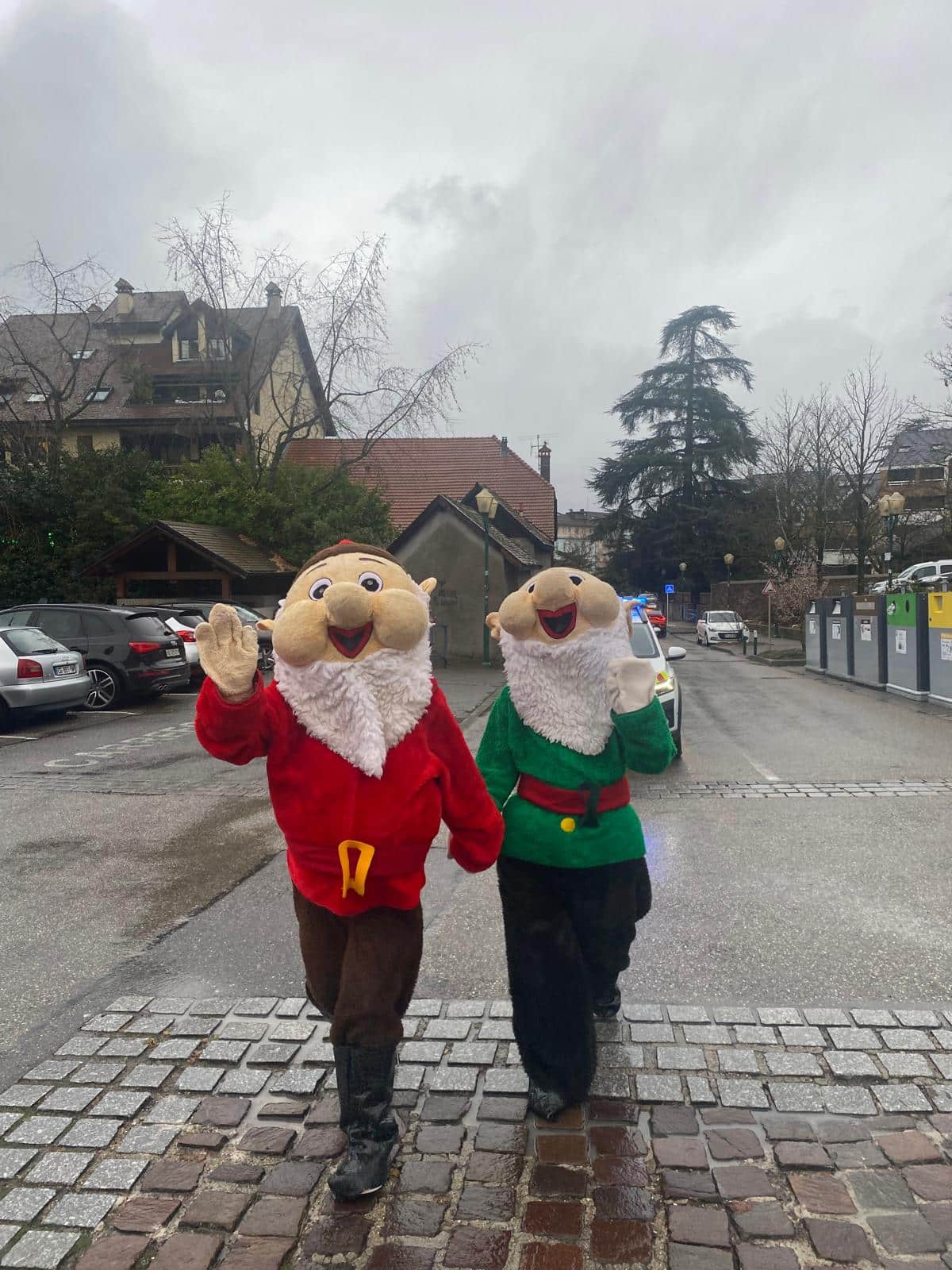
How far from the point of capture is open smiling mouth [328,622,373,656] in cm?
269

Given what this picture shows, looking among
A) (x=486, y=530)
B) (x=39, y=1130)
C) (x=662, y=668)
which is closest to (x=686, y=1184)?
(x=39, y=1130)

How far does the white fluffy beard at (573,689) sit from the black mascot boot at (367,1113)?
109cm

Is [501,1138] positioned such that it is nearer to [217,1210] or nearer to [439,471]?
[217,1210]

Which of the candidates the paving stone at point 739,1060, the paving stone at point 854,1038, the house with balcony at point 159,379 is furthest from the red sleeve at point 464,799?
the house with balcony at point 159,379

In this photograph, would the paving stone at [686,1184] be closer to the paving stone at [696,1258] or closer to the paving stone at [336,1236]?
the paving stone at [696,1258]

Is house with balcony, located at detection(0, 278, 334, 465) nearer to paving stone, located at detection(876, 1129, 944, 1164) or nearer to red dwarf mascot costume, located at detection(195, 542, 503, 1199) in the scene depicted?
red dwarf mascot costume, located at detection(195, 542, 503, 1199)

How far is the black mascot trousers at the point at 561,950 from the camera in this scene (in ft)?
9.57

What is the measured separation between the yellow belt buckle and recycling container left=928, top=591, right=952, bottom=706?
44.1 feet

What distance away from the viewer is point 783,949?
4.36 meters

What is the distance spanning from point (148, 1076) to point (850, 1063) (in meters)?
2.42

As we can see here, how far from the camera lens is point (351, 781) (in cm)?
263

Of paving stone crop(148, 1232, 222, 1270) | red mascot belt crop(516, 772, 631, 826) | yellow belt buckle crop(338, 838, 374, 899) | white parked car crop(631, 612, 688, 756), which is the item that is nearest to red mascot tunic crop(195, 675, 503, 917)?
yellow belt buckle crop(338, 838, 374, 899)

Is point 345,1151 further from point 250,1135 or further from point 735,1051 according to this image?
point 735,1051

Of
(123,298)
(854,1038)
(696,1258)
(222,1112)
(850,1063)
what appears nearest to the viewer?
(696,1258)
